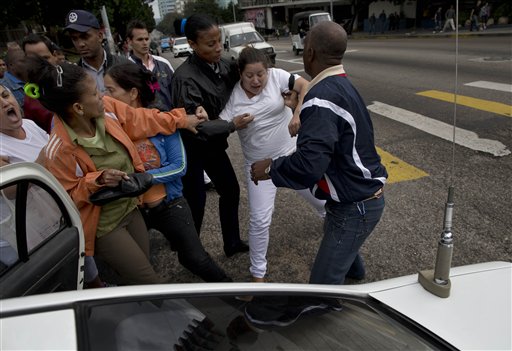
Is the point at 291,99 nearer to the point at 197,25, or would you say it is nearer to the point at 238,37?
the point at 197,25

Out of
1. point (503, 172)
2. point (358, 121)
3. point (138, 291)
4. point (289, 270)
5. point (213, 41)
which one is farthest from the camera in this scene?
point (503, 172)

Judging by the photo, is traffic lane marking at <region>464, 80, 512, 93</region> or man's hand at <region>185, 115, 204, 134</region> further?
traffic lane marking at <region>464, 80, 512, 93</region>

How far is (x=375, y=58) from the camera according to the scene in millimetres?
16188

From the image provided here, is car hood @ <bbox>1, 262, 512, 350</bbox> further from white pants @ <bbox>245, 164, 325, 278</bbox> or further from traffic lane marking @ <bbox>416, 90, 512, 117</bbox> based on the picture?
traffic lane marking @ <bbox>416, 90, 512, 117</bbox>

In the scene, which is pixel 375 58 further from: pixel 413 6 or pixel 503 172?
pixel 413 6

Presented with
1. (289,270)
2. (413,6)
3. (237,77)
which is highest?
(413,6)

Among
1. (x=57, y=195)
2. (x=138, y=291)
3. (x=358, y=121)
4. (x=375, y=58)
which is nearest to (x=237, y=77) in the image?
(x=358, y=121)

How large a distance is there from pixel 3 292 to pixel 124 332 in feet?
2.20

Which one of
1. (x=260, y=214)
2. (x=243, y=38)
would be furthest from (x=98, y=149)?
(x=243, y=38)

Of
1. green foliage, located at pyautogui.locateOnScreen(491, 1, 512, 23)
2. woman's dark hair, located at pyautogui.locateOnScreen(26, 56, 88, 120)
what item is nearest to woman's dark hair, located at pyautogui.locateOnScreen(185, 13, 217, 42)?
woman's dark hair, located at pyautogui.locateOnScreen(26, 56, 88, 120)

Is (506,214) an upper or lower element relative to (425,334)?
lower

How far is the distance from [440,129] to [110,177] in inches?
222

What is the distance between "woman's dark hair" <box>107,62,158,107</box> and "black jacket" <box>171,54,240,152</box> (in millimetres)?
178

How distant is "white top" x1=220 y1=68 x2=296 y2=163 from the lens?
2771mm
